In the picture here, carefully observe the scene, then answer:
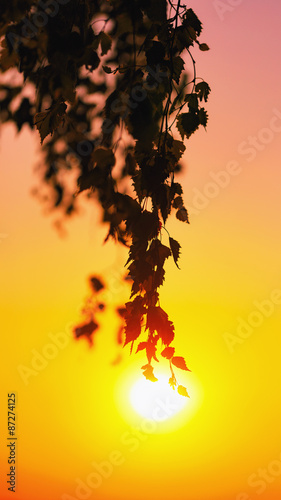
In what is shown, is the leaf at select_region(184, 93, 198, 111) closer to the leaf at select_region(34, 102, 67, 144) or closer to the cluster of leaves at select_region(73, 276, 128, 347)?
the leaf at select_region(34, 102, 67, 144)

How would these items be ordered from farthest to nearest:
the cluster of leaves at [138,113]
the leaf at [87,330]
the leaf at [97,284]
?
1. the leaf at [97,284]
2. the leaf at [87,330]
3. the cluster of leaves at [138,113]

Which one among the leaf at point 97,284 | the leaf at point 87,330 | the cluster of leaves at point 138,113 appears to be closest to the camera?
the cluster of leaves at point 138,113

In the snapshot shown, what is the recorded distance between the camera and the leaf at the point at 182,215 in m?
1.83

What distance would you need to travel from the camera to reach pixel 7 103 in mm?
3092

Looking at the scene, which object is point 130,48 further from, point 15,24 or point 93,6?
point 15,24

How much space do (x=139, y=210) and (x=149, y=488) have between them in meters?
24.4

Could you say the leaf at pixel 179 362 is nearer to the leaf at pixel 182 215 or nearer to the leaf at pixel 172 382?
the leaf at pixel 172 382

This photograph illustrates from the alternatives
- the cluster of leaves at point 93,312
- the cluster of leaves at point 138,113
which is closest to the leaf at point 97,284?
the cluster of leaves at point 93,312

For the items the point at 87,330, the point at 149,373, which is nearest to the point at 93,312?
the point at 87,330

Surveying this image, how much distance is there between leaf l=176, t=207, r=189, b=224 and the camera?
1834 millimetres

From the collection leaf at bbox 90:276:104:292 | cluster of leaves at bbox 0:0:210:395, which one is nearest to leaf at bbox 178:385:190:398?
cluster of leaves at bbox 0:0:210:395

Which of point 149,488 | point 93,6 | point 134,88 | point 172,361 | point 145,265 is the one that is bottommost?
point 172,361

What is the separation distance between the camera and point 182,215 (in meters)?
1.85

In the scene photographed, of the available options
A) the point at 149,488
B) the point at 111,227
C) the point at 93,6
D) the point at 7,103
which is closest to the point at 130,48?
the point at 7,103
